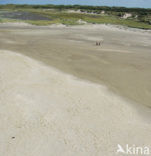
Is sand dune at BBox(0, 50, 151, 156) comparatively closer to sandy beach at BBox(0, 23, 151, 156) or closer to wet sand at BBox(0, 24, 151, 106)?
sandy beach at BBox(0, 23, 151, 156)

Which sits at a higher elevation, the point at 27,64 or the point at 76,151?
the point at 27,64

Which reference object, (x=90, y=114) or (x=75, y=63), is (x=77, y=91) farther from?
(x=75, y=63)

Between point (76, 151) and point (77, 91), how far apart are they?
16.9 ft

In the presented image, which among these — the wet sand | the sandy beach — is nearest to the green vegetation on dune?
the wet sand

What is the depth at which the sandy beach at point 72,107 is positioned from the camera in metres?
7.90

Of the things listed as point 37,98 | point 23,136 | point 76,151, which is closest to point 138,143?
point 76,151

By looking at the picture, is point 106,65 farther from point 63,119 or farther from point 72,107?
point 63,119

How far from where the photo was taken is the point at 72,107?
10398 millimetres

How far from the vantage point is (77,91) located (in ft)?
40.3

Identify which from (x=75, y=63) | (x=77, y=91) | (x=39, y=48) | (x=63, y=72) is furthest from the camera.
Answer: (x=39, y=48)

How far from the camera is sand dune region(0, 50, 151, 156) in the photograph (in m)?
7.74

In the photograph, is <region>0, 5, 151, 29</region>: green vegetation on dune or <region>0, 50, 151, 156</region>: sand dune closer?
<region>0, 50, 151, 156</region>: sand dune

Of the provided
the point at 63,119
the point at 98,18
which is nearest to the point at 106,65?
the point at 63,119

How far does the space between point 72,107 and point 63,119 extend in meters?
1.17
